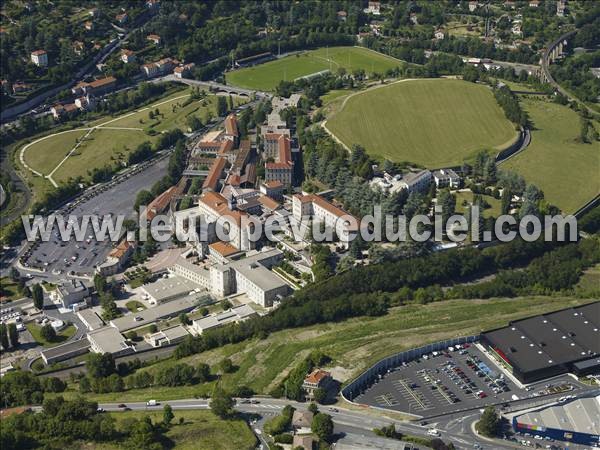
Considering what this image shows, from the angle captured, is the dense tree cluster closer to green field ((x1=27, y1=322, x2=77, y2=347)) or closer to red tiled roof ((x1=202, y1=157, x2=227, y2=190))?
red tiled roof ((x1=202, y1=157, x2=227, y2=190))

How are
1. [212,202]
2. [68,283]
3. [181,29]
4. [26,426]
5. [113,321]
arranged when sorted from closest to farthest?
[26,426] → [113,321] → [68,283] → [212,202] → [181,29]

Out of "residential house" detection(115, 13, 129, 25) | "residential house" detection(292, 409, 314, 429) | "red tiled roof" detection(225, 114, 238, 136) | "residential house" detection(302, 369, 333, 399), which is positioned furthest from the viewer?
"residential house" detection(115, 13, 129, 25)

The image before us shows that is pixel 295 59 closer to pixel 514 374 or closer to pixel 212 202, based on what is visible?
pixel 212 202

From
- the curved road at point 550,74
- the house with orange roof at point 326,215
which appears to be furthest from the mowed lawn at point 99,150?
the curved road at point 550,74

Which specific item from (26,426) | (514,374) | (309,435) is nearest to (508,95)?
(514,374)

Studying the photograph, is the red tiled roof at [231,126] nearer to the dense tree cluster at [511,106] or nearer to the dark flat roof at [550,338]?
the dense tree cluster at [511,106]

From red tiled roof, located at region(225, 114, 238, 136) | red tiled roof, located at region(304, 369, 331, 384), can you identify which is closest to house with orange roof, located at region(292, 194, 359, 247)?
red tiled roof, located at region(225, 114, 238, 136)
